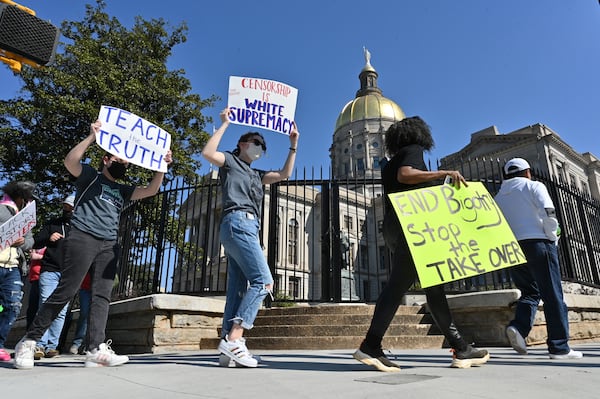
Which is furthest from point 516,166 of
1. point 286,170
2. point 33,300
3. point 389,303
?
point 33,300

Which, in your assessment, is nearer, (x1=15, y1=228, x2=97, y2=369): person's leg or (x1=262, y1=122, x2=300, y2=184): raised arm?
(x1=15, y1=228, x2=97, y2=369): person's leg

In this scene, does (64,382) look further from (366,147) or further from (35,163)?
(366,147)

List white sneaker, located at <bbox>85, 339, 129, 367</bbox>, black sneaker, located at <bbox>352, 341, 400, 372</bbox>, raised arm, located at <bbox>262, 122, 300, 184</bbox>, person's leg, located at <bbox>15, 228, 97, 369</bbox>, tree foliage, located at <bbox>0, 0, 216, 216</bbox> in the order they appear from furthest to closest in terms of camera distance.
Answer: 1. tree foliage, located at <bbox>0, 0, 216, 216</bbox>
2. raised arm, located at <bbox>262, 122, 300, 184</bbox>
3. white sneaker, located at <bbox>85, 339, 129, 367</bbox>
4. person's leg, located at <bbox>15, 228, 97, 369</bbox>
5. black sneaker, located at <bbox>352, 341, 400, 372</bbox>

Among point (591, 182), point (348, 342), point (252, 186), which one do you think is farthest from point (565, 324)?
point (591, 182)

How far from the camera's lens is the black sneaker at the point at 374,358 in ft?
8.71

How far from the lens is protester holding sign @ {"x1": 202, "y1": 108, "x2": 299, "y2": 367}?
3.10 m

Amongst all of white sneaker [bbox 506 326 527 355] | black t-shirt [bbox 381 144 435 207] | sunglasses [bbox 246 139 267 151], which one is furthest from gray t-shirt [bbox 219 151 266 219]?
white sneaker [bbox 506 326 527 355]

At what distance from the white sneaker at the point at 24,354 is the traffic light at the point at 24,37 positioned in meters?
2.47

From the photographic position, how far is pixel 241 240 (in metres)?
3.20

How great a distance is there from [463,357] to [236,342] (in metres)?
1.65

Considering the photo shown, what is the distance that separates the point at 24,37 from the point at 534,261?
4.97 m

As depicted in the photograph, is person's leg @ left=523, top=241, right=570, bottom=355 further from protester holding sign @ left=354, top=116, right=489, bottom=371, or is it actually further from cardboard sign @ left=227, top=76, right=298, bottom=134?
cardboard sign @ left=227, top=76, right=298, bottom=134

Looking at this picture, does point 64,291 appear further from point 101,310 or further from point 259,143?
point 259,143

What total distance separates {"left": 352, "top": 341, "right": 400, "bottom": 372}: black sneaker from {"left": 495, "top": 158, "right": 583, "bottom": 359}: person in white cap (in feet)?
5.30
